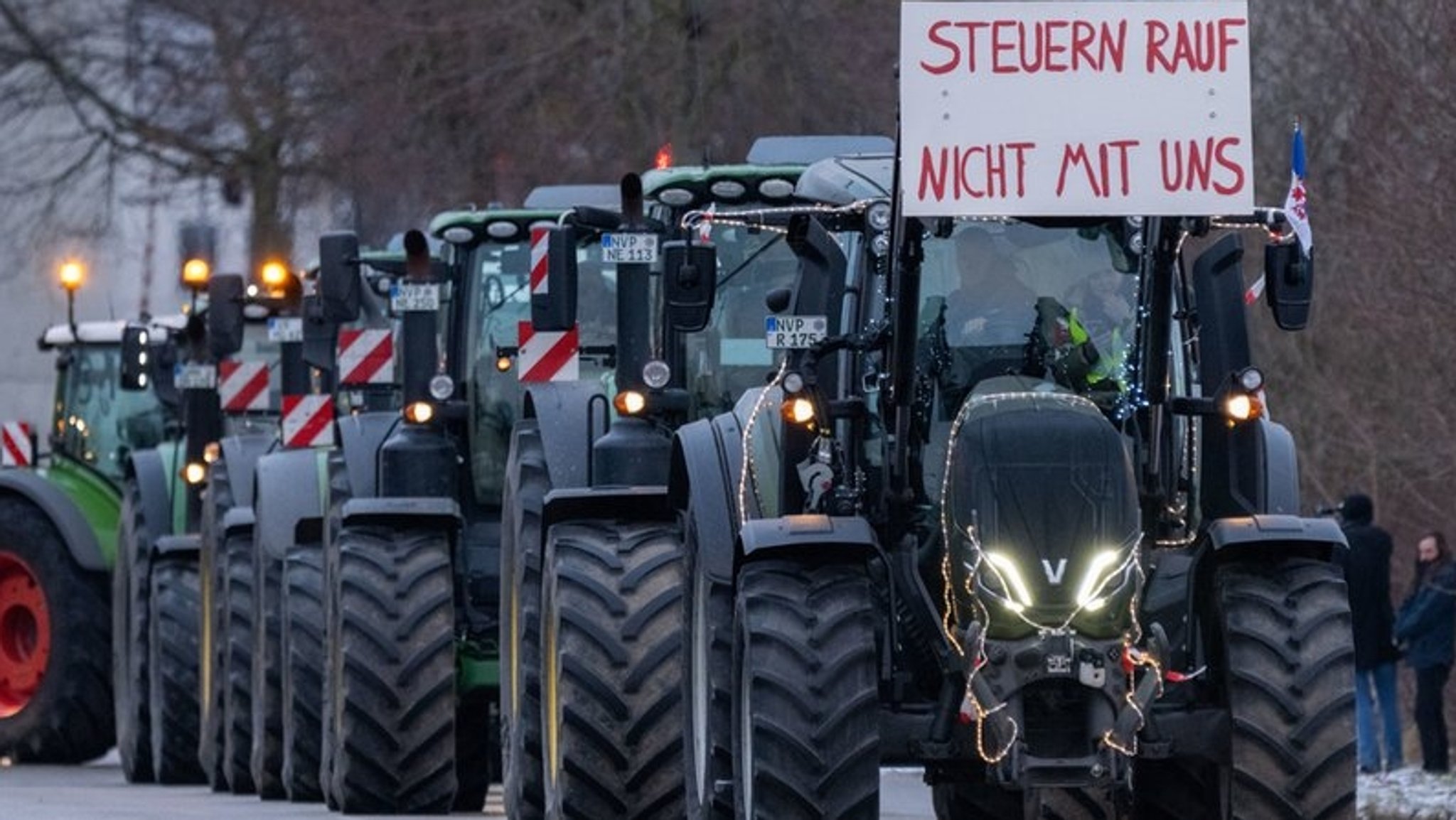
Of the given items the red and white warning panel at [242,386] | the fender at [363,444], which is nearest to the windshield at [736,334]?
the fender at [363,444]

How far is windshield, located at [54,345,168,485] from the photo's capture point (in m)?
27.2

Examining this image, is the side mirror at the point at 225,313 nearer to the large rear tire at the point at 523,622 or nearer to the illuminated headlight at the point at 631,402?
the large rear tire at the point at 523,622

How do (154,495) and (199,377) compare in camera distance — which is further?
(154,495)

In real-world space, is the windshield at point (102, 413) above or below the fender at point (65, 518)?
above

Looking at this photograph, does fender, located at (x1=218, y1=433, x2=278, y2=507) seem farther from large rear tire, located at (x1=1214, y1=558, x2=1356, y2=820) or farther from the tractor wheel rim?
large rear tire, located at (x1=1214, y1=558, x2=1356, y2=820)

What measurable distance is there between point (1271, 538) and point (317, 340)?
33.7ft

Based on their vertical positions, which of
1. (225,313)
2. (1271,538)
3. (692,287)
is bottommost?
(1271,538)

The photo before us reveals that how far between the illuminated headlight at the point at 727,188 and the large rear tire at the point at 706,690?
9.76 ft

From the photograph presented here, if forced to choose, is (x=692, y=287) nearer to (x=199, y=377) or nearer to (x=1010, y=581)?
(x=1010, y=581)

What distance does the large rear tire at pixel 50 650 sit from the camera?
2559 centimetres

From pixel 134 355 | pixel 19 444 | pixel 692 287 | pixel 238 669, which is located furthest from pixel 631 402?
pixel 19 444

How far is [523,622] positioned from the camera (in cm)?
1681

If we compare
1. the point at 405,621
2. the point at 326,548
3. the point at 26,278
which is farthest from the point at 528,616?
the point at 26,278

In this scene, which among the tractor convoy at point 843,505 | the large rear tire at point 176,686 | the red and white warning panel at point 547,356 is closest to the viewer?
the tractor convoy at point 843,505
